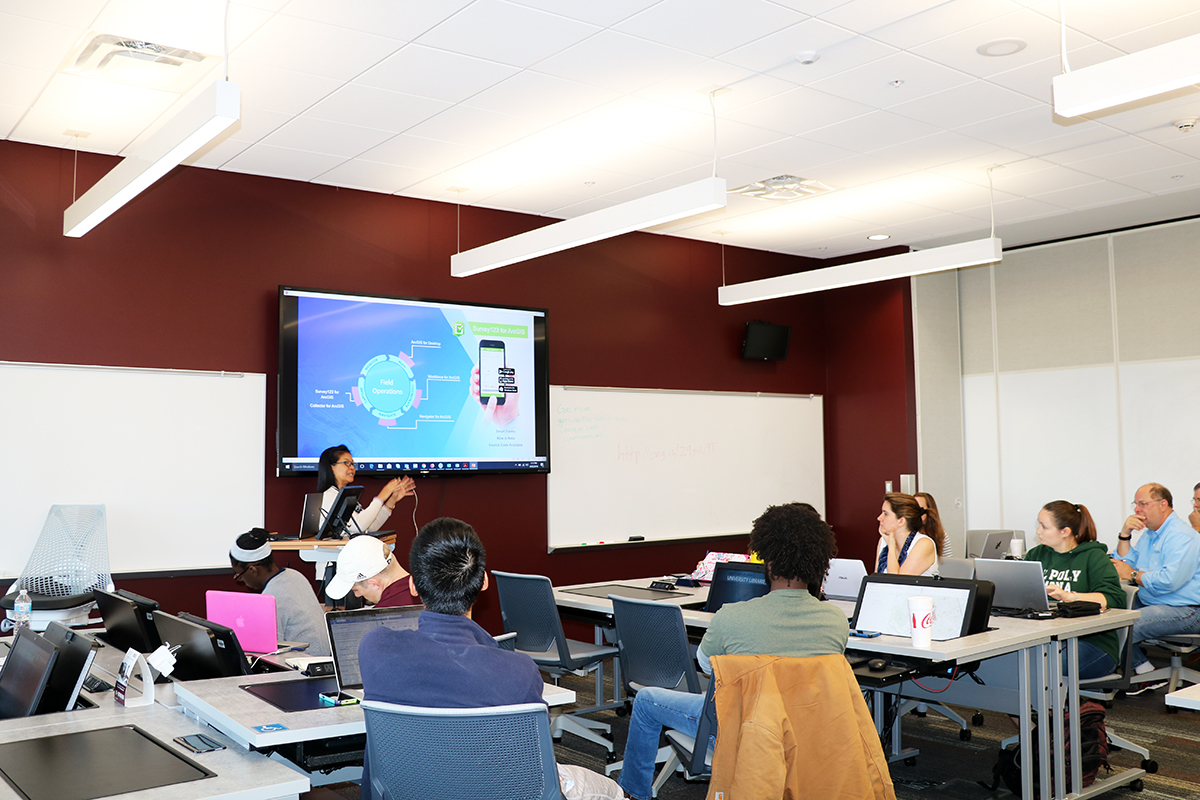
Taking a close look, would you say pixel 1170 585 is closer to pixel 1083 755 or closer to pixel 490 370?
pixel 1083 755

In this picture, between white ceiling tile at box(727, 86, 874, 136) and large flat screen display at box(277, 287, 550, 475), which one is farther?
large flat screen display at box(277, 287, 550, 475)

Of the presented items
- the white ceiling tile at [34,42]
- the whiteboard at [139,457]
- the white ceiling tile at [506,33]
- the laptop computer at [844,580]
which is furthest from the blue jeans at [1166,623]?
the white ceiling tile at [34,42]

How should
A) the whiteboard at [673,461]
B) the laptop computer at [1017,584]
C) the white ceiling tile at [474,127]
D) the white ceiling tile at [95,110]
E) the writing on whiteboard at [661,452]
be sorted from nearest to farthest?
the laptop computer at [1017,584]
the white ceiling tile at [95,110]
the white ceiling tile at [474,127]
the whiteboard at [673,461]
the writing on whiteboard at [661,452]

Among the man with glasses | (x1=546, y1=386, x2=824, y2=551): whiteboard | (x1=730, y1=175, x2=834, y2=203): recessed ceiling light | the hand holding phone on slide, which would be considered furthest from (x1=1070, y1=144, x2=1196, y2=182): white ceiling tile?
the hand holding phone on slide

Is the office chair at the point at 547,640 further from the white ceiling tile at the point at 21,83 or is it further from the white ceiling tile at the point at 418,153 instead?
the white ceiling tile at the point at 21,83

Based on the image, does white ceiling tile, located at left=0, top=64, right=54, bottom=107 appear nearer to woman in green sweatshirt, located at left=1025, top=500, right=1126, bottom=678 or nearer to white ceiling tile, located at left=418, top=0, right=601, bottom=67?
white ceiling tile, located at left=418, top=0, right=601, bottom=67

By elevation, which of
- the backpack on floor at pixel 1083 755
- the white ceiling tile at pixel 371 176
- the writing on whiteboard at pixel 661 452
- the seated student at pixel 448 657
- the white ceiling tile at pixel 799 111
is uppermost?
the white ceiling tile at pixel 799 111

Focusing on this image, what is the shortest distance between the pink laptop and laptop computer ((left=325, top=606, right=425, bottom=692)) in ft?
2.60

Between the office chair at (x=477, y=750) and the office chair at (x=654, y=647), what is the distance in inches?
79.7

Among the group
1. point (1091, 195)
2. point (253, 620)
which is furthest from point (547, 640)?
point (1091, 195)

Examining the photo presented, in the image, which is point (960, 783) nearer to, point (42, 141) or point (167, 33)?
point (167, 33)

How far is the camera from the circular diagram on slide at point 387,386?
589 cm

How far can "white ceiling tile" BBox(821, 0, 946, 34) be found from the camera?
3.71m

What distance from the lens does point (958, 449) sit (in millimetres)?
8258
